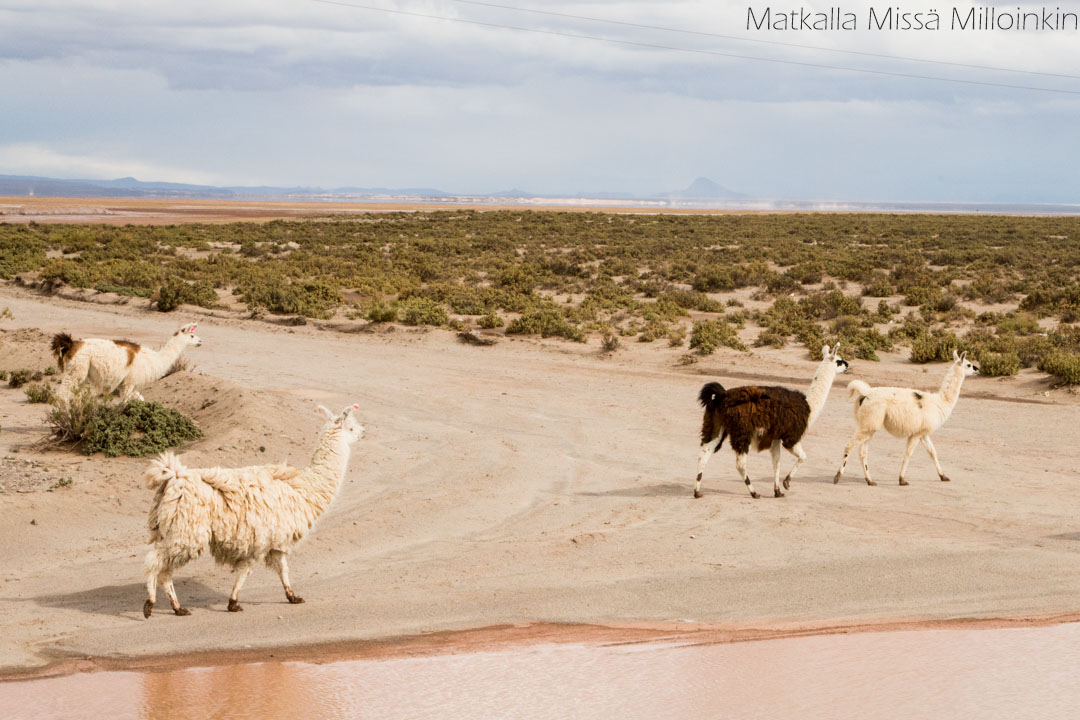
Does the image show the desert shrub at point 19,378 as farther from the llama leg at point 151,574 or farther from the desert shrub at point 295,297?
the llama leg at point 151,574

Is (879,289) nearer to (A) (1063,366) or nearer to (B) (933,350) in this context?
(B) (933,350)

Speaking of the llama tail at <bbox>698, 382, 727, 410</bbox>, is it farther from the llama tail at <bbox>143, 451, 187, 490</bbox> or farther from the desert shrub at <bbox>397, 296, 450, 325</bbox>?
the desert shrub at <bbox>397, 296, 450, 325</bbox>

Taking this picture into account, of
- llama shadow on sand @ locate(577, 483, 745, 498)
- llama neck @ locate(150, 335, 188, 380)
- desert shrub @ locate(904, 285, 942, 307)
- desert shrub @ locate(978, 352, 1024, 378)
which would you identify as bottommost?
llama shadow on sand @ locate(577, 483, 745, 498)

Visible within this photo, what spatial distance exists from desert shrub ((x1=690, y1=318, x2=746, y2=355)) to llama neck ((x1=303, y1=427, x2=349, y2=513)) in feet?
53.2

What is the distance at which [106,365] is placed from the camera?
15.5 m

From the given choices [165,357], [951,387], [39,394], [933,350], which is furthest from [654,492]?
[933,350]

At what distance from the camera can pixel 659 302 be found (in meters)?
32.1

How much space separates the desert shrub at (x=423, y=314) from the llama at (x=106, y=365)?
13230 mm

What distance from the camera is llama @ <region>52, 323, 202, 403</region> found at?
15469 millimetres

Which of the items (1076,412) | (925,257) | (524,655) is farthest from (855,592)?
(925,257)

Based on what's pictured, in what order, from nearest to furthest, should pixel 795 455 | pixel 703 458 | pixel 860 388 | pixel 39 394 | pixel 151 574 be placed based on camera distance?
pixel 151 574 < pixel 703 458 < pixel 795 455 < pixel 860 388 < pixel 39 394

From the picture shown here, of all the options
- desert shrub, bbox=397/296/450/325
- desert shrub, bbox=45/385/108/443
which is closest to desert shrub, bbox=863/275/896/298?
desert shrub, bbox=397/296/450/325

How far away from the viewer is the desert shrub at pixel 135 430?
13.6 m

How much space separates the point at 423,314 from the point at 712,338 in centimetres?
847
